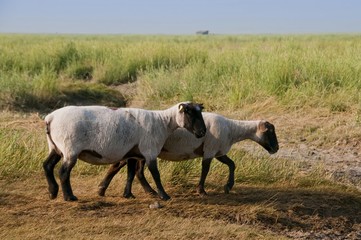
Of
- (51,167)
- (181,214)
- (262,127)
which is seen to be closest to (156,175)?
(181,214)

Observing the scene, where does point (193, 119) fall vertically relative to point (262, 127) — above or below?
above

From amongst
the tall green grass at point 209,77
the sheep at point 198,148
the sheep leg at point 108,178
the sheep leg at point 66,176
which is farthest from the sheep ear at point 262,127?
the tall green grass at point 209,77

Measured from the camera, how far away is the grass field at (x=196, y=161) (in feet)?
21.4

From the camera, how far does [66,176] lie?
6.89 metres

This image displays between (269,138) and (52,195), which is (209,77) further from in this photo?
(52,195)

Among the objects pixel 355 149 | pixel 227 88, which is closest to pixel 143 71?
pixel 227 88

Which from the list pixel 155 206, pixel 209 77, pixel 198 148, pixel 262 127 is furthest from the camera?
pixel 209 77

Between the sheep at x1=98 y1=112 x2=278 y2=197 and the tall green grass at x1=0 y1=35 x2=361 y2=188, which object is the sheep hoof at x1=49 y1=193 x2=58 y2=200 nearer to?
the sheep at x1=98 y1=112 x2=278 y2=197

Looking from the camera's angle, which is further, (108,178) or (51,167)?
(108,178)

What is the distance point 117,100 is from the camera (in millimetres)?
15969

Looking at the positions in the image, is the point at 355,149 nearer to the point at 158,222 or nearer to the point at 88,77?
the point at 158,222

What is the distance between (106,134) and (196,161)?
2.04m

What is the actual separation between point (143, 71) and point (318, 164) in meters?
9.60

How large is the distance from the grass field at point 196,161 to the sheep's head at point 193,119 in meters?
0.78
